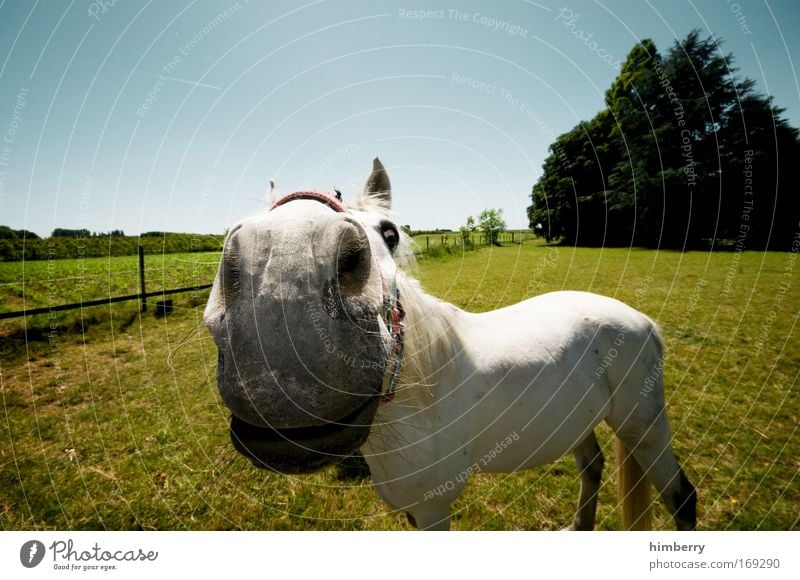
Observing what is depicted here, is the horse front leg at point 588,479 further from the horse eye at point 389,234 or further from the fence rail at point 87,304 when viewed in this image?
the fence rail at point 87,304

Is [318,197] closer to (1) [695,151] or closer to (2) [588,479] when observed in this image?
(2) [588,479]

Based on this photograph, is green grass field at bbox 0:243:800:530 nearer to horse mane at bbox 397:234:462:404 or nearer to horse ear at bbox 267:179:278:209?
horse mane at bbox 397:234:462:404

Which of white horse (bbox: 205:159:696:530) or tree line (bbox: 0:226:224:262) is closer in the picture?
white horse (bbox: 205:159:696:530)

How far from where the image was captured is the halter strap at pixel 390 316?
1.29m

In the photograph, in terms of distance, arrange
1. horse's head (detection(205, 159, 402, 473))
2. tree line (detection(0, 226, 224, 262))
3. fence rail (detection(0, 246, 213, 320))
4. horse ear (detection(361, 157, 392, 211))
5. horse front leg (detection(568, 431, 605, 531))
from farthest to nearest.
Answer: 1. tree line (detection(0, 226, 224, 262))
2. fence rail (detection(0, 246, 213, 320))
3. horse front leg (detection(568, 431, 605, 531))
4. horse ear (detection(361, 157, 392, 211))
5. horse's head (detection(205, 159, 402, 473))

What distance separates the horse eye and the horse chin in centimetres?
80

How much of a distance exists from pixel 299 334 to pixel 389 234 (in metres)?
0.77

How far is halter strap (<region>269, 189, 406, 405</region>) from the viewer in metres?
1.29

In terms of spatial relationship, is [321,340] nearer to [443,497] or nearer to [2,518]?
[443,497]

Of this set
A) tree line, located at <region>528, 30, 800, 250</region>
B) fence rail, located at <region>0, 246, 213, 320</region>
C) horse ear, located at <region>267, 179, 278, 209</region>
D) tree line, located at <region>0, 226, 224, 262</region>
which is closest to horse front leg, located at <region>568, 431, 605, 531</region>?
horse ear, located at <region>267, 179, 278, 209</region>

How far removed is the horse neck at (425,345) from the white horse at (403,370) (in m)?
0.01

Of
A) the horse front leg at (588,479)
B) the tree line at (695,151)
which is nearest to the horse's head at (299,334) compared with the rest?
the horse front leg at (588,479)

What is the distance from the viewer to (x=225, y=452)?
386 cm
